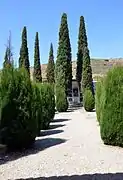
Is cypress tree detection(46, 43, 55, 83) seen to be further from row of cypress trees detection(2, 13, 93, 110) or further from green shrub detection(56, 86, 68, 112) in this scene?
green shrub detection(56, 86, 68, 112)

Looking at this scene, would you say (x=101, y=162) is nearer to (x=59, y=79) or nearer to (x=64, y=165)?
(x=64, y=165)

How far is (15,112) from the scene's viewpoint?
11.6 metres

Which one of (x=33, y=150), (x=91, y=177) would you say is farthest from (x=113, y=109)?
(x=91, y=177)

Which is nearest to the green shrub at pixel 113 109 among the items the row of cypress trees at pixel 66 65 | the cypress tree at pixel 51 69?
the row of cypress trees at pixel 66 65

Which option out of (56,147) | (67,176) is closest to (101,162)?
(67,176)

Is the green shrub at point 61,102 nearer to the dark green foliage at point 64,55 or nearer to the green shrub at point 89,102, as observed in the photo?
the green shrub at point 89,102

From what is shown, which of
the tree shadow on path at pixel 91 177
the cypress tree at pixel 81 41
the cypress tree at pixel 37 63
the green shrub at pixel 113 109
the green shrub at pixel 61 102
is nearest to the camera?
the tree shadow on path at pixel 91 177

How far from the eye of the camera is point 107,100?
1202 cm

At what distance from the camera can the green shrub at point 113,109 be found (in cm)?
1161

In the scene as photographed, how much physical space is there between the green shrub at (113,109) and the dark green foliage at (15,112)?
206 centimetres

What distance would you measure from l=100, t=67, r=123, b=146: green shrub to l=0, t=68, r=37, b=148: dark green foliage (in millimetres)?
2063

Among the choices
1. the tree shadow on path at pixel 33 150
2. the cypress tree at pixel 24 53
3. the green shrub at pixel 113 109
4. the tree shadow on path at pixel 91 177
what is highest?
the cypress tree at pixel 24 53

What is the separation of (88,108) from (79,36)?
1454 cm

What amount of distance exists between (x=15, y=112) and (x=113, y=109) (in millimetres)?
Result: 2768
